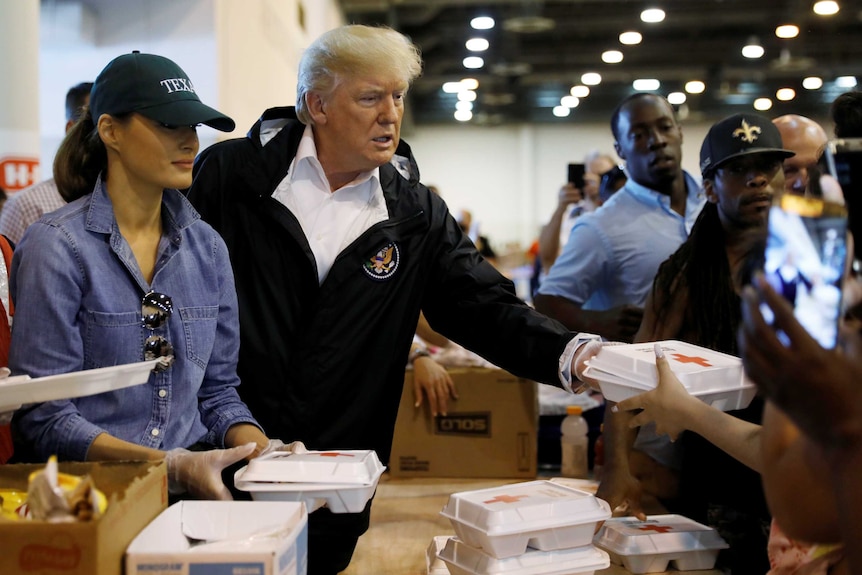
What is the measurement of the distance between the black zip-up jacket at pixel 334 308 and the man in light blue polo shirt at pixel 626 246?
3.19 ft

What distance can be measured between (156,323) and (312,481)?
0.51m

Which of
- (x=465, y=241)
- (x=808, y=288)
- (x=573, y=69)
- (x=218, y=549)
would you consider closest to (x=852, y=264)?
(x=808, y=288)

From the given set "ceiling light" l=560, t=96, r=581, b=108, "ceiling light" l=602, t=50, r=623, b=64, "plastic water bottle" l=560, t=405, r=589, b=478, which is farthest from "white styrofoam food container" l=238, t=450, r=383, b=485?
"ceiling light" l=560, t=96, r=581, b=108

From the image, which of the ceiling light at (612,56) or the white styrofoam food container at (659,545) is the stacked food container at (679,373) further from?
the ceiling light at (612,56)

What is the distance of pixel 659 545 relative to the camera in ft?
7.89

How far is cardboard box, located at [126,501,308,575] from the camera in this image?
4.82 ft

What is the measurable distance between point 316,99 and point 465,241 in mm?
611

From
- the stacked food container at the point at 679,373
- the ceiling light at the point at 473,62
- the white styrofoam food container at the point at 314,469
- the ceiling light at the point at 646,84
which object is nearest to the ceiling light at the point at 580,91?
the ceiling light at the point at 646,84

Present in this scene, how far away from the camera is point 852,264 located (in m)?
1.21

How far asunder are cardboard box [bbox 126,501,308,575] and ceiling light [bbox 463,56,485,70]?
13.1 m

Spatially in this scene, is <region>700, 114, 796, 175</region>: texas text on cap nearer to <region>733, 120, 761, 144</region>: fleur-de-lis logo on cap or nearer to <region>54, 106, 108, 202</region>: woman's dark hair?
<region>733, 120, 761, 144</region>: fleur-de-lis logo on cap

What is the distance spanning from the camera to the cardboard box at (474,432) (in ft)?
13.3

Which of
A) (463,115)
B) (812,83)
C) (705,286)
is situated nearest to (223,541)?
(705,286)

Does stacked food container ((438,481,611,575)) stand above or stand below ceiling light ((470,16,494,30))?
below
